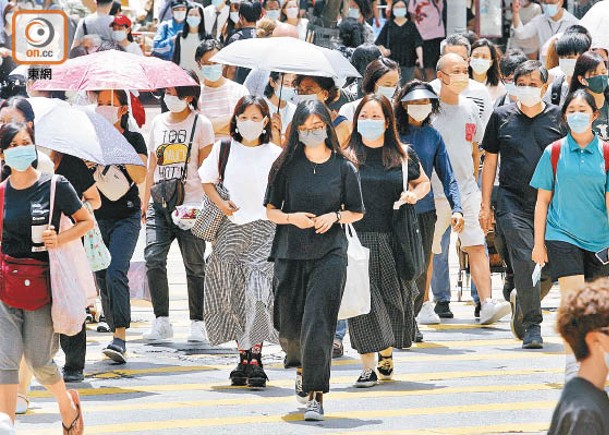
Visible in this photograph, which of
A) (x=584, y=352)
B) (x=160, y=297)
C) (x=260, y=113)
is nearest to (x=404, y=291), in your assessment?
(x=260, y=113)

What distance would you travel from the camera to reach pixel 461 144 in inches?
540

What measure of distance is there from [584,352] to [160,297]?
8126mm

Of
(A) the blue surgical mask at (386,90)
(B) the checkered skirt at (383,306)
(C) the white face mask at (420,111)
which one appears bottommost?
(B) the checkered skirt at (383,306)

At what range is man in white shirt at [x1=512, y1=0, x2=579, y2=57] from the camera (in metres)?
19.7

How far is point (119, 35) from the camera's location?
20.4m

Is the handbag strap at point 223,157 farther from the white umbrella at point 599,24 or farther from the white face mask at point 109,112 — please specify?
the white umbrella at point 599,24

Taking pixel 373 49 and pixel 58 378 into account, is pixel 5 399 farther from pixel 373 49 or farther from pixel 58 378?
pixel 373 49

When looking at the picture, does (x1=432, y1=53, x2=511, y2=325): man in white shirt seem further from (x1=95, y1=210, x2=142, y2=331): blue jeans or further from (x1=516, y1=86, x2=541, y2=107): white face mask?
(x1=95, y1=210, x2=142, y2=331): blue jeans

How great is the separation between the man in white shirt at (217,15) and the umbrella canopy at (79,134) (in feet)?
33.1

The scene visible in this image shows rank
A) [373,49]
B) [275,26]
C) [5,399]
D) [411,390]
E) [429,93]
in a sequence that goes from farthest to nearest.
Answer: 1. [275,26]
2. [373,49]
3. [429,93]
4. [411,390]
5. [5,399]

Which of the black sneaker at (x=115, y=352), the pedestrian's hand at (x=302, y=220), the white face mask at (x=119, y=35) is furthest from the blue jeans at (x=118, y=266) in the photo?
the white face mask at (x=119, y=35)

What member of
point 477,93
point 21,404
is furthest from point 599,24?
point 21,404

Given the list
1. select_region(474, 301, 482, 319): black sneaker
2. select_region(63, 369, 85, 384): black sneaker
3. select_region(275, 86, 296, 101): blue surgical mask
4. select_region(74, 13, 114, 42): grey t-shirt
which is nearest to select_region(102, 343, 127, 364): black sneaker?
select_region(63, 369, 85, 384): black sneaker

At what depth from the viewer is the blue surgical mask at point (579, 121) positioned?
10.4 meters
